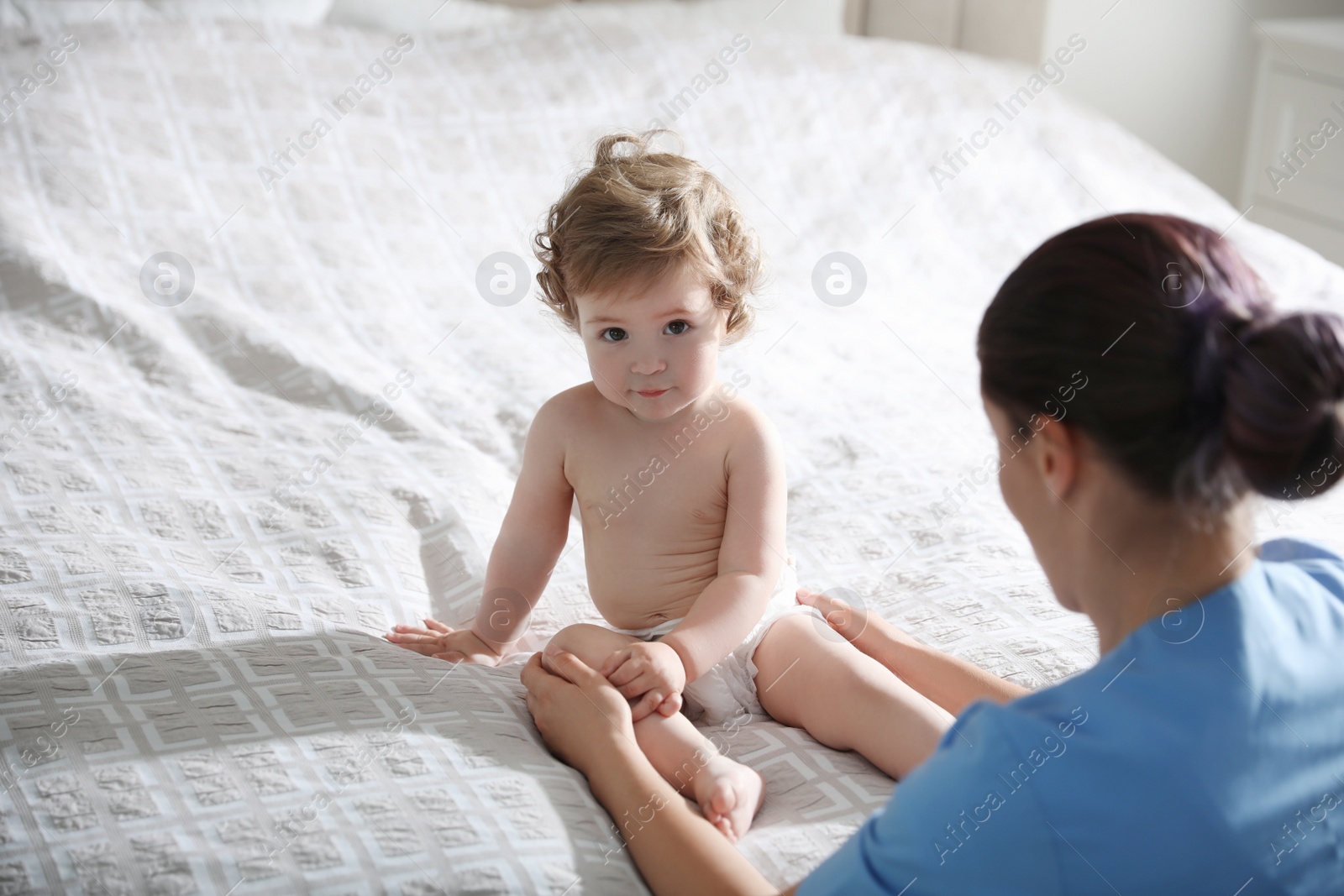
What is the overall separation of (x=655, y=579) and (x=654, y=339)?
0.76ft

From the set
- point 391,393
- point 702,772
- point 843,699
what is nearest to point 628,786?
point 702,772

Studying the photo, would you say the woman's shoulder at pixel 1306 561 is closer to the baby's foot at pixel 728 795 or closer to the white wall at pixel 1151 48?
the baby's foot at pixel 728 795

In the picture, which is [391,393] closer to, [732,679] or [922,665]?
[732,679]

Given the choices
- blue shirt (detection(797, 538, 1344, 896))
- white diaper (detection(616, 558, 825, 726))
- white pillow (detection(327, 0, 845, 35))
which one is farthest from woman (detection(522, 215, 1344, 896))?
white pillow (detection(327, 0, 845, 35))

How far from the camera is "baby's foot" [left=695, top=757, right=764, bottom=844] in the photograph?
33.0 inches

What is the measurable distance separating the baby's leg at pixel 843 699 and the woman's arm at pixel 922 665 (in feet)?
0.06

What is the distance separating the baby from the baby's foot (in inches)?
1.0

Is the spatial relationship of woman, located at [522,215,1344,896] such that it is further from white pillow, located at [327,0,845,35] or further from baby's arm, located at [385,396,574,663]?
white pillow, located at [327,0,845,35]

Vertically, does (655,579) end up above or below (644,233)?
below

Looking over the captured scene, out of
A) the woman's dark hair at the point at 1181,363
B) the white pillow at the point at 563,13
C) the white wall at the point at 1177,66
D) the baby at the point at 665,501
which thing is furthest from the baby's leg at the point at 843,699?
the white wall at the point at 1177,66

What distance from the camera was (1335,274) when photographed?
5.72 ft

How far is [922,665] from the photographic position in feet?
3.30

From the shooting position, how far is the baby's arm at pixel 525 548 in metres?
1.10

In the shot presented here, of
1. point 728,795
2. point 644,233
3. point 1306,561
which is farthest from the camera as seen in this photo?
point 644,233
